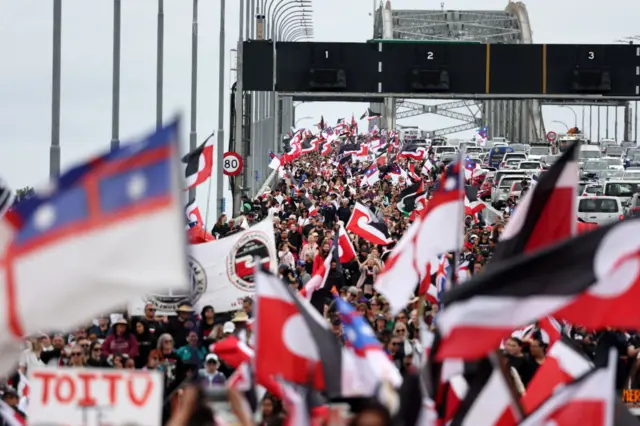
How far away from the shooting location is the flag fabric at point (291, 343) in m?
9.73

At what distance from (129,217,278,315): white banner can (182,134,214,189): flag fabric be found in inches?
290

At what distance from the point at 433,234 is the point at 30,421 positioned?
3294 mm

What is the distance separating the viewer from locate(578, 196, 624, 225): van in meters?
41.5

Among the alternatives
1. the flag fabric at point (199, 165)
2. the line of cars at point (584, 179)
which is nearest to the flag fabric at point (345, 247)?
the flag fabric at point (199, 165)

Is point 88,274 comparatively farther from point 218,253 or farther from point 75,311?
point 218,253

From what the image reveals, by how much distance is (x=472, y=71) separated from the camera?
67.9 m

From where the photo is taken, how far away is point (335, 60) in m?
64.9

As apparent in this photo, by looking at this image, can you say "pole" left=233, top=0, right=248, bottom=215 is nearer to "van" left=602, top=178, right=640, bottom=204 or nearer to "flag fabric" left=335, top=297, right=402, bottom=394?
"van" left=602, top=178, right=640, bottom=204

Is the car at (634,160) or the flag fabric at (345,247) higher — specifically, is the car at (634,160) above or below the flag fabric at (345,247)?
below

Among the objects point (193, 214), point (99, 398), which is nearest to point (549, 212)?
point (99, 398)

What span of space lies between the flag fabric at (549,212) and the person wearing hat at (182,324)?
20.0 ft

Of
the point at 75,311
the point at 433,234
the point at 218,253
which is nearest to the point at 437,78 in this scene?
the point at 218,253

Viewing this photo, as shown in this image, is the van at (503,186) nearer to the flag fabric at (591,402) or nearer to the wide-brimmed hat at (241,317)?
the wide-brimmed hat at (241,317)

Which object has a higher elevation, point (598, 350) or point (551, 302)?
point (551, 302)
